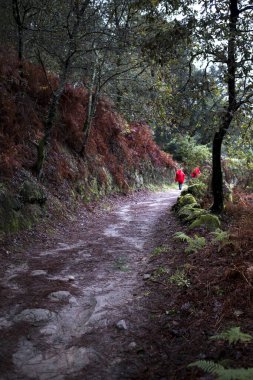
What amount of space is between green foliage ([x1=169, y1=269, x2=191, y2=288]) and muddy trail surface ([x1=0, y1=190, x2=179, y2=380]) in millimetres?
558

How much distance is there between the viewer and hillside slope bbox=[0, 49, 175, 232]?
30.4ft

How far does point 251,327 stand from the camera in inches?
159

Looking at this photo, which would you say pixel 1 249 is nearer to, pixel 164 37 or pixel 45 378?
pixel 45 378

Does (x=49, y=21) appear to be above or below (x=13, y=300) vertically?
above

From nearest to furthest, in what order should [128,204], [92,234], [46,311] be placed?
[46,311] < [92,234] < [128,204]

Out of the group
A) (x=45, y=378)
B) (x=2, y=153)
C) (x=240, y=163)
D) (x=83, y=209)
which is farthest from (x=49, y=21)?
(x=45, y=378)

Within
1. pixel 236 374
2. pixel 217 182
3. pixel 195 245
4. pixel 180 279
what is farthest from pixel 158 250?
pixel 236 374

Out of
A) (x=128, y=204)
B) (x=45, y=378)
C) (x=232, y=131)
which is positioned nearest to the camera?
(x=45, y=378)

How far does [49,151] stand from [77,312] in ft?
27.4

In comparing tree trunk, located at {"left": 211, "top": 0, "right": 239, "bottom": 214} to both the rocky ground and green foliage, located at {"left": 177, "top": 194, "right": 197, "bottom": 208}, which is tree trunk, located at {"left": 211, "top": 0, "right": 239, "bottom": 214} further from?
the rocky ground

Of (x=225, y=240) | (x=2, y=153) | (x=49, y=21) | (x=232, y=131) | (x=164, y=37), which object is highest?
(x=49, y=21)

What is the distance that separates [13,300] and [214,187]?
6.73m

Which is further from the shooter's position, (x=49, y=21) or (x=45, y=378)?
(x=49, y=21)

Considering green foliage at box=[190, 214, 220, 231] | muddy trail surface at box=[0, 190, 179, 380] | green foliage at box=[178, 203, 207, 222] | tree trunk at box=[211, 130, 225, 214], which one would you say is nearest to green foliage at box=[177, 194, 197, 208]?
green foliage at box=[178, 203, 207, 222]
